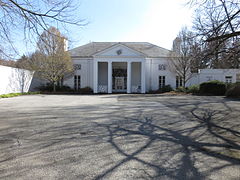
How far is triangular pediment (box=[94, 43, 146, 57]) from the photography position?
23.0 meters

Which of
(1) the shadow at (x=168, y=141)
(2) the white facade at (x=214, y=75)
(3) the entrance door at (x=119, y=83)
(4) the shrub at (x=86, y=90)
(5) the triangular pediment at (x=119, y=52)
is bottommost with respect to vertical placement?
(1) the shadow at (x=168, y=141)

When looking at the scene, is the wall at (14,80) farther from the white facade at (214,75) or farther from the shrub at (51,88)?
the white facade at (214,75)

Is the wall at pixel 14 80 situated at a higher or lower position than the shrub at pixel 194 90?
higher

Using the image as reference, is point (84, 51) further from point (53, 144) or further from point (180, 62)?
point (53, 144)

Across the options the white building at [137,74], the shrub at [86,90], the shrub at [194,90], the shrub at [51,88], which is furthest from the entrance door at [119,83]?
the shrub at [194,90]

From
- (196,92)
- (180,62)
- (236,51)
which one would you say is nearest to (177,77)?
(180,62)

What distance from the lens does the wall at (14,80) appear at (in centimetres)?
1684

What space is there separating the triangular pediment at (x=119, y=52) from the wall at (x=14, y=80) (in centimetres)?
975

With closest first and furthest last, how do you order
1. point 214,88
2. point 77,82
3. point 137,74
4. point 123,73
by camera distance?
1. point 214,88
2. point 77,82
3. point 137,74
4. point 123,73

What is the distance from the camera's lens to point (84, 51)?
89.8 ft

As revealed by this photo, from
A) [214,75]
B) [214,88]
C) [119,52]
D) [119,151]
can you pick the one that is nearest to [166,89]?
[214,88]

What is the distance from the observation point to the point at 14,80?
18.8m

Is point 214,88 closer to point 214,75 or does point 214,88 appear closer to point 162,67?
point 214,75

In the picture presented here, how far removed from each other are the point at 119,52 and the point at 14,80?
1314 centimetres
